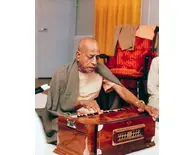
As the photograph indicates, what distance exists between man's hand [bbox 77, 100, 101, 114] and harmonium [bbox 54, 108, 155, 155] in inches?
0.6

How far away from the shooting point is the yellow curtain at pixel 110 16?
0.85 m

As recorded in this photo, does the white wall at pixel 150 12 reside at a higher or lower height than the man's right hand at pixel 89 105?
higher

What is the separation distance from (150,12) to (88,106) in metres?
0.37

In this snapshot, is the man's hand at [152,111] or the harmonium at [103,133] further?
the man's hand at [152,111]

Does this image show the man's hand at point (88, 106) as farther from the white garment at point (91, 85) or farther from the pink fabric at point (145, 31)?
the pink fabric at point (145, 31)

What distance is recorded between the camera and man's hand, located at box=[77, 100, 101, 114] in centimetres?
81

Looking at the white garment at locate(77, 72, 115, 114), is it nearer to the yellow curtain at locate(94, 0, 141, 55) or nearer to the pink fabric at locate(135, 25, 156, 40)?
the yellow curtain at locate(94, 0, 141, 55)

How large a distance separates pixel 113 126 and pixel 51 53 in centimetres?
30

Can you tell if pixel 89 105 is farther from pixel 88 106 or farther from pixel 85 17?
pixel 85 17

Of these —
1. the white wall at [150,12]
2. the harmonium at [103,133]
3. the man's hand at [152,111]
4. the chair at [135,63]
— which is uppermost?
the white wall at [150,12]

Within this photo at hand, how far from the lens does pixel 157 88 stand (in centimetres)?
88

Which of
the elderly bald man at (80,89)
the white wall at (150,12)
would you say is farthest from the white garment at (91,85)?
the white wall at (150,12)
